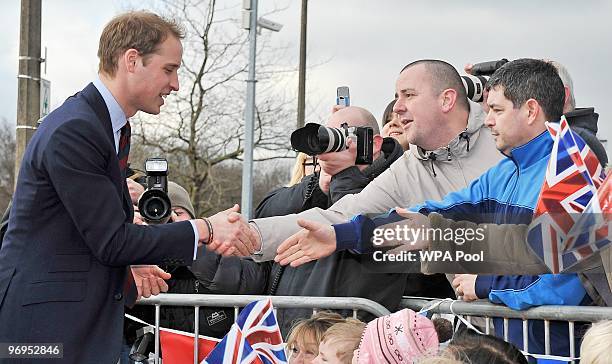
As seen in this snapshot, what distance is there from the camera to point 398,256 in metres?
3.79

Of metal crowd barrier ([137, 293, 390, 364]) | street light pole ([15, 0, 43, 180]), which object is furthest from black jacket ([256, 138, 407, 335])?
street light pole ([15, 0, 43, 180])

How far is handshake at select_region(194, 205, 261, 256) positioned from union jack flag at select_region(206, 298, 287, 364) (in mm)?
230

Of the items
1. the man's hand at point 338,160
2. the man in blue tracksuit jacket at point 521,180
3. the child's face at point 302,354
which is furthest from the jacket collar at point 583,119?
the child's face at point 302,354

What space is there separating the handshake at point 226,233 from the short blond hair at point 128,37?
0.63 m

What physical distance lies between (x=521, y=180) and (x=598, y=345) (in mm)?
901

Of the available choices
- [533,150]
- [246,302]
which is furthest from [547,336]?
[246,302]

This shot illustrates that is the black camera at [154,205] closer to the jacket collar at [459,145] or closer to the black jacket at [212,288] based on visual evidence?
the black jacket at [212,288]

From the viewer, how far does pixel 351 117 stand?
4.78 m

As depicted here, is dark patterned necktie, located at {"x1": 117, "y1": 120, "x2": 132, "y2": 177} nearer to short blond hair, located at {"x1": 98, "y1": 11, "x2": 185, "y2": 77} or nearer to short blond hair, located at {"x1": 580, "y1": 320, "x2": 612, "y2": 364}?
short blond hair, located at {"x1": 98, "y1": 11, "x2": 185, "y2": 77}

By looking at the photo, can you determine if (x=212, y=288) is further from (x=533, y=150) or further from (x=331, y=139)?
(x=533, y=150)

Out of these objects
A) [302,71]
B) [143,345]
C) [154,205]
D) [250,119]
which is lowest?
[143,345]

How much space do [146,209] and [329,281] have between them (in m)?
0.82

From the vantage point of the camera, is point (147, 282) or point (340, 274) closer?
point (147, 282)

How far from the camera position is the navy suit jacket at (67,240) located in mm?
3164
